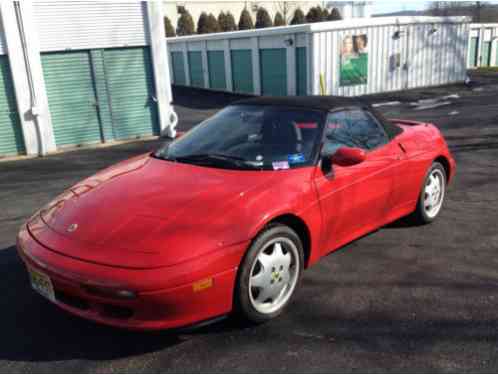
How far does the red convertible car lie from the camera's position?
9.30ft

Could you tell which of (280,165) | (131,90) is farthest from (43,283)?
(131,90)

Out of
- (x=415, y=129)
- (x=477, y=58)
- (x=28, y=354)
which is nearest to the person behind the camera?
(x=28, y=354)

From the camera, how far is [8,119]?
35.4 feet

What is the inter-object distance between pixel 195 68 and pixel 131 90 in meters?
15.4

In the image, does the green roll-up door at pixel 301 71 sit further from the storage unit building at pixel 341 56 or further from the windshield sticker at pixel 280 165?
the windshield sticker at pixel 280 165

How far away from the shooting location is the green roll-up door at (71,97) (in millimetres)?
11148

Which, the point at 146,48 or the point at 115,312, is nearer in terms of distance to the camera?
the point at 115,312

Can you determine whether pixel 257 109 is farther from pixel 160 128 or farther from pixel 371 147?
pixel 160 128

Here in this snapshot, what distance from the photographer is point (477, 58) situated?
1336 inches

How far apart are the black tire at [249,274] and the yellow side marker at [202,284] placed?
10.0 inches

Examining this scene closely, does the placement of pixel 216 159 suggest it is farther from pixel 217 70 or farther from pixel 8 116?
pixel 217 70

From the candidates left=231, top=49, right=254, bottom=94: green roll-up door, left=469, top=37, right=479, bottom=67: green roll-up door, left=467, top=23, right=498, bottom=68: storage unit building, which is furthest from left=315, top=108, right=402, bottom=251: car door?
left=469, top=37, right=479, bottom=67: green roll-up door

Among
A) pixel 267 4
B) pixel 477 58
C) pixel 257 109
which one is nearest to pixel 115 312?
pixel 257 109

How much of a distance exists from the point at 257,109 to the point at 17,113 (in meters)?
8.51
